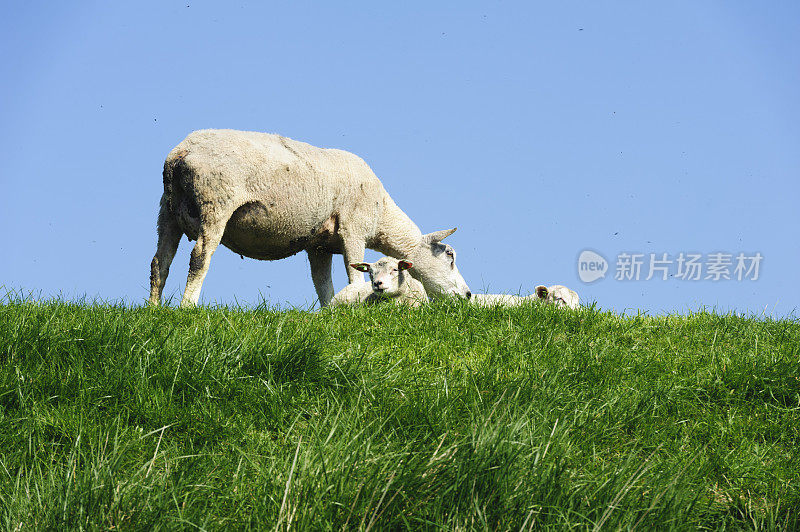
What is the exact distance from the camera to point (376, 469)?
2578mm

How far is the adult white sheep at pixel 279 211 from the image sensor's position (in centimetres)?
849

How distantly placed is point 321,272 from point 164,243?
7.87 ft

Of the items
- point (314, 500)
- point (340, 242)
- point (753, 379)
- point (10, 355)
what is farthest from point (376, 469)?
point (340, 242)

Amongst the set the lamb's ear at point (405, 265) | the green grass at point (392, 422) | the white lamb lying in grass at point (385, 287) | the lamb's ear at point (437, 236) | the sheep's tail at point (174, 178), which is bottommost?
the green grass at point (392, 422)

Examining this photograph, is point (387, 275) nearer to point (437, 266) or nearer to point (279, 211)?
point (437, 266)

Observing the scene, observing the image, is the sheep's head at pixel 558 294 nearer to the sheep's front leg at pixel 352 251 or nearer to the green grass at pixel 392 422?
the green grass at pixel 392 422

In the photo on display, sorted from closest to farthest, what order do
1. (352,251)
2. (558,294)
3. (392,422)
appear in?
1. (392,422)
2. (558,294)
3. (352,251)

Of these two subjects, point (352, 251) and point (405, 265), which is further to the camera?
point (352, 251)

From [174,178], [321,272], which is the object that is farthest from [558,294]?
[174,178]

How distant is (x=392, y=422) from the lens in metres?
3.54

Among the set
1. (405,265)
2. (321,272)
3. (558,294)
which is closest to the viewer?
(405,265)

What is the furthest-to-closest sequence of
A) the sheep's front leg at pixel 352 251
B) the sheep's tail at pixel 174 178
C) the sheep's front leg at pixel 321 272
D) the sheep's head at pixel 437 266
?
the sheep's front leg at pixel 321 272 < the sheep's front leg at pixel 352 251 < the sheep's tail at pixel 174 178 < the sheep's head at pixel 437 266

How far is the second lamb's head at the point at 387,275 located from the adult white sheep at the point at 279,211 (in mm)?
205

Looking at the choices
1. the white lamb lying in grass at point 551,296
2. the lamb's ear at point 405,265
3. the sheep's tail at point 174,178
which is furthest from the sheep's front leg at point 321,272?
the lamb's ear at point 405,265
